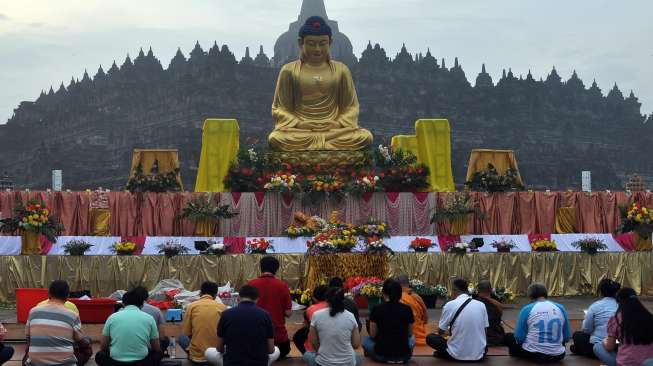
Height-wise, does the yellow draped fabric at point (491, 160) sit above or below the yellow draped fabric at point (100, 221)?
above

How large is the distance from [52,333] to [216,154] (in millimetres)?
10418

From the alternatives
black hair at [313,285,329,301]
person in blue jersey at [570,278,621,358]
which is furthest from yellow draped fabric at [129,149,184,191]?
person in blue jersey at [570,278,621,358]

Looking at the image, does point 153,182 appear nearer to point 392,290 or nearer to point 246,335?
point 392,290

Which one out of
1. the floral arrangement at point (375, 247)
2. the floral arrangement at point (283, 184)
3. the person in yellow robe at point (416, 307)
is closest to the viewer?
the person in yellow robe at point (416, 307)

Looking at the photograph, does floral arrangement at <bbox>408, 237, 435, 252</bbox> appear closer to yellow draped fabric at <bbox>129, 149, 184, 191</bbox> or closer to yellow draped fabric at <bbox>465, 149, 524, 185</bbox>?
yellow draped fabric at <bbox>465, 149, 524, 185</bbox>

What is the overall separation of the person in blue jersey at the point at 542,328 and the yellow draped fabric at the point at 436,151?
8.95m

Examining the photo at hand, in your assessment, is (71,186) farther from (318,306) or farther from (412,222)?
(318,306)

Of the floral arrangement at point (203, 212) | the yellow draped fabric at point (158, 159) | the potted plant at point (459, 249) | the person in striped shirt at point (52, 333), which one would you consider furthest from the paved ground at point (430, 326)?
the yellow draped fabric at point (158, 159)

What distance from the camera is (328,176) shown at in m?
16.1

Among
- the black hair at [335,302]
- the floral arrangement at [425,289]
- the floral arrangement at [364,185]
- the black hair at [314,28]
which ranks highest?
the black hair at [314,28]

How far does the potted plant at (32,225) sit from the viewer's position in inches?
566

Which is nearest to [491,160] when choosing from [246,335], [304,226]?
[304,226]

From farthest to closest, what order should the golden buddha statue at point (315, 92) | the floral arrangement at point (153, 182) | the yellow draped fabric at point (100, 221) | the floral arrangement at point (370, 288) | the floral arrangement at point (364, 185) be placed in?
the golden buddha statue at point (315, 92)
the floral arrangement at point (153, 182)
the yellow draped fabric at point (100, 221)
the floral arrangement at point (364, 185)
the floral arrangement at point (370, 288)

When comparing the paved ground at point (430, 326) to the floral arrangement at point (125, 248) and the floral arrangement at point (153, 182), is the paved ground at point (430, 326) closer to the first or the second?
the floral arrangement at point (125, 248)
